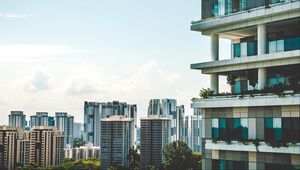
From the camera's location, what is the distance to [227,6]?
37.4m

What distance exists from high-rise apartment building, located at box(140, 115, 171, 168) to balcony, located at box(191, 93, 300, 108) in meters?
107

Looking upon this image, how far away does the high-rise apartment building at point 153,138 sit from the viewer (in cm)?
14588

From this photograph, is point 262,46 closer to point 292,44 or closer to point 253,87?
point 292,44

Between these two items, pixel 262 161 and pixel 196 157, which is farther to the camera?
pixel 196 157

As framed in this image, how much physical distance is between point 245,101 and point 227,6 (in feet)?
24.9

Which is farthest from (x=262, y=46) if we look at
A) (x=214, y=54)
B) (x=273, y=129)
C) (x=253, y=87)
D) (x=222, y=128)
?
(x=222, y=128)

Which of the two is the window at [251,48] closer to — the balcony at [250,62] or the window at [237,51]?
the window at [237,51]

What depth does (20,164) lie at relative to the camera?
14938 centimetres

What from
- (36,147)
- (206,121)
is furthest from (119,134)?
(206,121)

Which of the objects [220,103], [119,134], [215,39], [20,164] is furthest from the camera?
[119,134]

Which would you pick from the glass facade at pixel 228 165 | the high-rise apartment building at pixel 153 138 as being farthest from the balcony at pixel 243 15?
the high-rise apartment building at pixel 153 138

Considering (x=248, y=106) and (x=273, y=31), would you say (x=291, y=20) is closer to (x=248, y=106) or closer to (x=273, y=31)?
(x=273, y=31)

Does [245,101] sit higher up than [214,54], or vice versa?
[214,54]

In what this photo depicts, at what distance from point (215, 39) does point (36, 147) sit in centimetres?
12362
